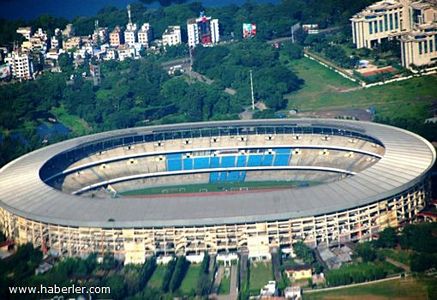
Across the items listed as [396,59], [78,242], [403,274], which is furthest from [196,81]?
[403,274]

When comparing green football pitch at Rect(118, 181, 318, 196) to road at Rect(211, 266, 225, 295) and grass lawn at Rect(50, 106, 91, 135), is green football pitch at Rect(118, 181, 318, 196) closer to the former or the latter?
grass lawn at Rect(50, 106, 91, 135)

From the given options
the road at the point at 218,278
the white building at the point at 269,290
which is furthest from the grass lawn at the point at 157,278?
the white building at the point at 269,290

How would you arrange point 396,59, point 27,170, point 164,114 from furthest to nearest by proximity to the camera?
point 396,59 → point 164,114 → point 27,170

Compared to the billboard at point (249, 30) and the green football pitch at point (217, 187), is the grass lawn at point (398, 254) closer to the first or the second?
the green football pitch at point (217, 187)

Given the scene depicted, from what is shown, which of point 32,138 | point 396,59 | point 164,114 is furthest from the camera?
point 396,59

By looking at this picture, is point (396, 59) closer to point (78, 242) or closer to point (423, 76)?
point (423, 76)

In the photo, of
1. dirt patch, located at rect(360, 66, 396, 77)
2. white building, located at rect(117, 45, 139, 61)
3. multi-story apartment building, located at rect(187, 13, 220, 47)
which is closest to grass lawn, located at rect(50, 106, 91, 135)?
white building, located at rect(117, 45, 139, 61)


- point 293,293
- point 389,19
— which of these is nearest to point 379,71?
point 389,19
